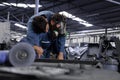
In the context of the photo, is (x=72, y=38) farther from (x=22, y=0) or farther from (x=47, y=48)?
(x=47, y=48)

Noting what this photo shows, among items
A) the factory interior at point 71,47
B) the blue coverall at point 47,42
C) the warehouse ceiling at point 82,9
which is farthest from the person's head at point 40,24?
the warehouse ceiling at point 82,9

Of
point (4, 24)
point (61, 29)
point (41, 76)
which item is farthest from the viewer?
point (4, 24)

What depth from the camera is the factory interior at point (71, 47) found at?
1.11 meters

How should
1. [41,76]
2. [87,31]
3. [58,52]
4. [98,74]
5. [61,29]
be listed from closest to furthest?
1. [41,76]
2. [98,74]
3. [61,29]
4. [58,52]
5. [87,31]

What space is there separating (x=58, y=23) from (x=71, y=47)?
681cm

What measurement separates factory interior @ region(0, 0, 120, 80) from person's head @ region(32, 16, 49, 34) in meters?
0.34

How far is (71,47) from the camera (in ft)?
31.5

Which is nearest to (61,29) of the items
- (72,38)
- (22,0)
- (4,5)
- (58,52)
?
(58,52)

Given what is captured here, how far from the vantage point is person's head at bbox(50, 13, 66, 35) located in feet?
9.30

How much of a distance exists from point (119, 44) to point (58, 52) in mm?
2968

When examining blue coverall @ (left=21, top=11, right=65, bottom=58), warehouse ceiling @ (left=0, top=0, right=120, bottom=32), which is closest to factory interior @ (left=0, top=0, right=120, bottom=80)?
warehouse ceiling @ (left=0, top=0, right=120, bottom=32)

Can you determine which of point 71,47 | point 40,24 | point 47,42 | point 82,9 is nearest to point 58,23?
point 40,24

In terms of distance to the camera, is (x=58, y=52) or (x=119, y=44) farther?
(x=119, y=44)

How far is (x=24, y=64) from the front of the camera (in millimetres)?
1327
